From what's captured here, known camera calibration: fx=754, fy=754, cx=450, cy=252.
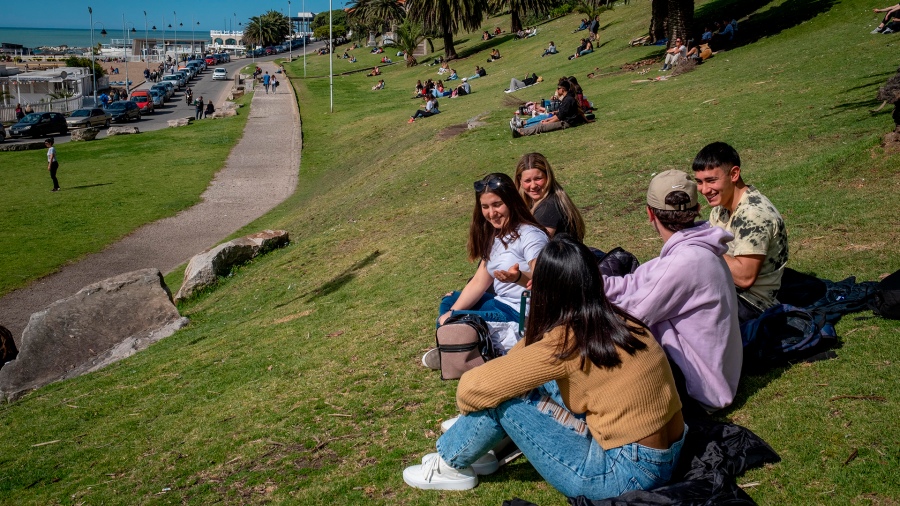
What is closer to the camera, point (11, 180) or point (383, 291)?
point (383, 291)

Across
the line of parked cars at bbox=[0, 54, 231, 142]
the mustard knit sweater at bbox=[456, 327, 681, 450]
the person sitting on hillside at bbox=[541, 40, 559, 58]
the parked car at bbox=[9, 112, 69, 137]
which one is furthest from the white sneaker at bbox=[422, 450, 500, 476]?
the parked car at bbox=[9, 112, 69, 137]

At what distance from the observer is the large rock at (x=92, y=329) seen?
394 inches

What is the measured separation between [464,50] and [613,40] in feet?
64.4

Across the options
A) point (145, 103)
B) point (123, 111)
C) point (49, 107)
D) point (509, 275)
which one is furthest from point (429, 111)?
point (49, 107)

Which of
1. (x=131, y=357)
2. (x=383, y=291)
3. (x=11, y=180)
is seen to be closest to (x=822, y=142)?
(x=383, y=291)

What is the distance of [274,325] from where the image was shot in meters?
9.27

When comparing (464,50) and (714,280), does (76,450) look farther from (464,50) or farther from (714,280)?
(464,50)

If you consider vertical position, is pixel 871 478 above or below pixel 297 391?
above

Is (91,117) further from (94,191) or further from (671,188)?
(671,188)

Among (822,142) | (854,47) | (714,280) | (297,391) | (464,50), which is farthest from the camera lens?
(464,50)

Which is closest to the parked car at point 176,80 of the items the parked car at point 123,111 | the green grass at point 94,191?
the parked car at point 123,111

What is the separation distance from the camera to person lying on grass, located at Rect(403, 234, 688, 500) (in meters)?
3.39

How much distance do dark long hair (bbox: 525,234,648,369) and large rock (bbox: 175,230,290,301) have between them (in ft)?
34.1

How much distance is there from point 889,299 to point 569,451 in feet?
9.67
